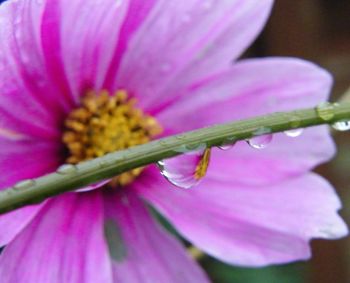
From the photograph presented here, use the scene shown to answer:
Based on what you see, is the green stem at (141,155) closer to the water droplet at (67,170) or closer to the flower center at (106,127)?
the water droplet at (67,170)

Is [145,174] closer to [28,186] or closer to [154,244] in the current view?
[154,244]

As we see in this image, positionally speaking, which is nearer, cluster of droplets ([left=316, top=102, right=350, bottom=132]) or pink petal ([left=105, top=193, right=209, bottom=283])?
cluster of droplets ([left=316, top=102, right=350, bottom=132])

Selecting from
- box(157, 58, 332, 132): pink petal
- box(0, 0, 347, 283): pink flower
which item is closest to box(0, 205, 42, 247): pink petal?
box(0, 0, 347, 283): pink flower

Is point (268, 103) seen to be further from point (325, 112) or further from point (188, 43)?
point (325, 112)

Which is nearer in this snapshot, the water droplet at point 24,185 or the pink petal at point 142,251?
the water droplet at point 24,185

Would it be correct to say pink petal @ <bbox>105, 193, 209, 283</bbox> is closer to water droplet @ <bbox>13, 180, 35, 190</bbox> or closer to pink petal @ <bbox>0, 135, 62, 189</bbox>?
pink petal @ <bbox>0, 135, 62, 189</bbox>

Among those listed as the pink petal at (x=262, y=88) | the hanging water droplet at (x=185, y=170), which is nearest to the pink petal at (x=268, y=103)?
the pink petal at (x=262, y=88)

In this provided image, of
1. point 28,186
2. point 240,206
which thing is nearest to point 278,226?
point 240,206
